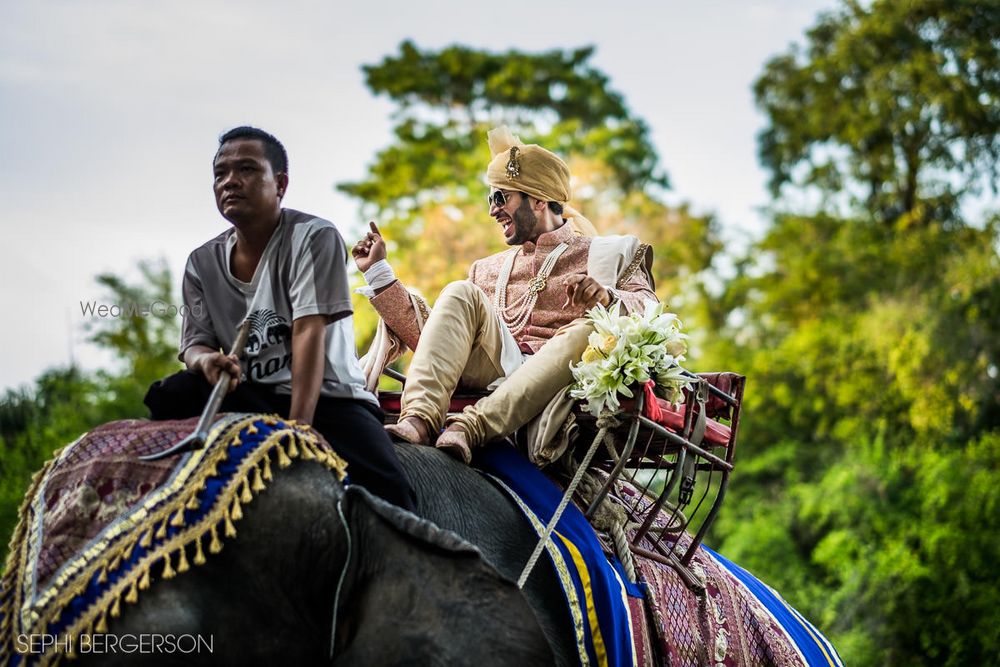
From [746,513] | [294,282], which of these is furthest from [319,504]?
[746,513]

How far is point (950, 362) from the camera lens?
18703 mm

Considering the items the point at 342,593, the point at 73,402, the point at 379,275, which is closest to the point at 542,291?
the point at 379,275

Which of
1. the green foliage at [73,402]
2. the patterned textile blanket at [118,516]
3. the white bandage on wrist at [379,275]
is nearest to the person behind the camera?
the patterned textile blanket at [118,516]

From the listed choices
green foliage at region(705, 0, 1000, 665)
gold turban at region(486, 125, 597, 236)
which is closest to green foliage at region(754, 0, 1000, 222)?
green foliage at region(705, 0, 1000, 665)

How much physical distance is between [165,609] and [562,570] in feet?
5.46

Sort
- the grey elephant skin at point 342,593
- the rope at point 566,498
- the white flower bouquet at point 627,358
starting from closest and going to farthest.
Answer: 1. the grey elephant skin at point 342,593
2. the rope at point 566,498
3. the white flower bouquet at point 627,358

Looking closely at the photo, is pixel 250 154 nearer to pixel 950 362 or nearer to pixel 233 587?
pixel 233 587

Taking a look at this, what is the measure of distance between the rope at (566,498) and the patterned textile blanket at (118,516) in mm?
1002

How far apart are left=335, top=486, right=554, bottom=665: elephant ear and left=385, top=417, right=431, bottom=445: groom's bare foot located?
117 cm

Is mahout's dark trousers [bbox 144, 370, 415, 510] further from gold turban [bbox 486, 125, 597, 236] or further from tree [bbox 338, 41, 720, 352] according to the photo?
tree [bbox 338, 41, 720, 352]

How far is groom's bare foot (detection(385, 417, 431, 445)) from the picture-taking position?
4484mm

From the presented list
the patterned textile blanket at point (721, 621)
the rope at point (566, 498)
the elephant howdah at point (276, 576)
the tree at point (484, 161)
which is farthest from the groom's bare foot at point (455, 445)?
the tree at point (484, 161)

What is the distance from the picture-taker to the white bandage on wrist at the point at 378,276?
5.23m

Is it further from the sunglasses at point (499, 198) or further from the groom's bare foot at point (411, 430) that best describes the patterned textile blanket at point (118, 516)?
the sunglasses at point (499, 198)
